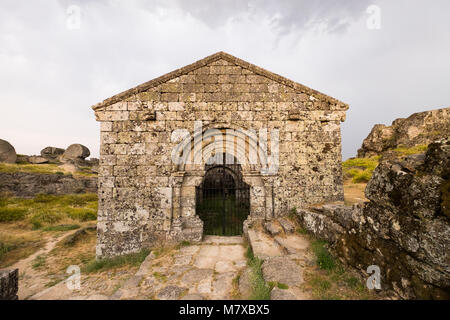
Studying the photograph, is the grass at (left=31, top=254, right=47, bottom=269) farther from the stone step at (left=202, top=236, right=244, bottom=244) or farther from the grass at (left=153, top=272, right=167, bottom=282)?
the stone step at (left=202, top=236, right=244, bottom=244)

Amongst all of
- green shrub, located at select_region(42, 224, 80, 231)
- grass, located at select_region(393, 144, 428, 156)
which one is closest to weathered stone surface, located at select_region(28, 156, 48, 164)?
green shrub, located at select_region(42, 224, 80, 231)

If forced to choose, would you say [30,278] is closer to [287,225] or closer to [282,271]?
[282,271]

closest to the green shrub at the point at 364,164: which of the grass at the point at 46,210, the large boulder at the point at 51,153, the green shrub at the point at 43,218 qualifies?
the grass at the point at 46,210

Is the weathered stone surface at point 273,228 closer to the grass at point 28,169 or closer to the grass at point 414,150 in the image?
the grass at point 414,150

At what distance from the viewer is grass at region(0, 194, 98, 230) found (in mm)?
9672

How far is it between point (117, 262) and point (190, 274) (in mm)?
2542

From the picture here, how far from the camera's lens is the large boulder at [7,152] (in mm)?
18328

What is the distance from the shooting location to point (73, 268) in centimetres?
553

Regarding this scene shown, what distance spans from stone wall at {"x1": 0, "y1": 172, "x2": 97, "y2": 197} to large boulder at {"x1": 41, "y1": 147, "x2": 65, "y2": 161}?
1304 cm

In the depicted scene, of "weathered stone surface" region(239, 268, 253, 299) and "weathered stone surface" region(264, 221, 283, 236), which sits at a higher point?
"weathered stone surface" region(264, 221, 283, 236)

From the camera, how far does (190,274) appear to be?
11.3ft

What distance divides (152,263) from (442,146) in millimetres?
5047
